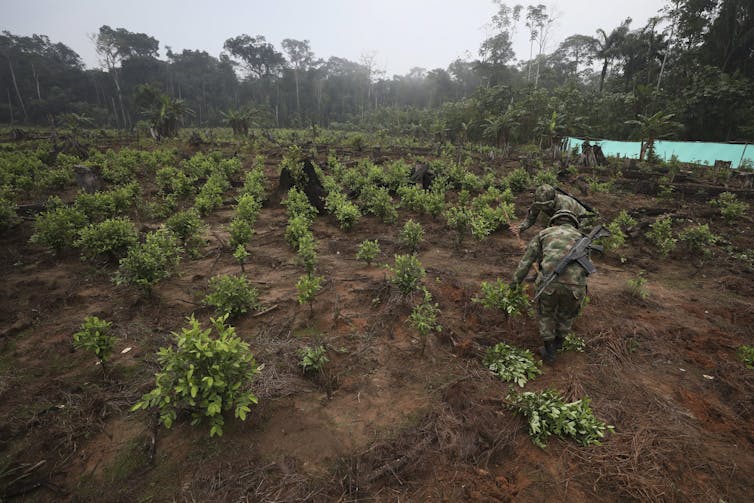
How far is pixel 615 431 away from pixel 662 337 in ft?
7.87

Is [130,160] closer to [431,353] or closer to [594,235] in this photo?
[431,353]

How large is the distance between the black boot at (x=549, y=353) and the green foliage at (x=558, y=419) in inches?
35.7

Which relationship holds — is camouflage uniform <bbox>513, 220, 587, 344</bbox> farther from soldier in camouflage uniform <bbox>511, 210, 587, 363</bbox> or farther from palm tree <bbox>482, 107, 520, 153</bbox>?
palm tree <bbox>482, 107, 520, 153</bbox>

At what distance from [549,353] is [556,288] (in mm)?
840

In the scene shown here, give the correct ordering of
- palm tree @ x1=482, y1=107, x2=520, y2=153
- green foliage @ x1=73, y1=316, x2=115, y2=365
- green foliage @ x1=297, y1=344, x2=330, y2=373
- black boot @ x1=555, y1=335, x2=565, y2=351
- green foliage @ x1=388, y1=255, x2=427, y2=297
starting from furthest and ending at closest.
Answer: palm tree @ x1=482, y1=107, x2=520, y2=153 < green foliage @ x1=388, y1=255, x2=427, y2=297 < black boot @ x1=555, y1=335, x2=565, y2=351 < green foliage @ x1=297, y1=344, x2=330, y2=373 < green foliage @ x1=73, y1=316, x2=115, y2=365

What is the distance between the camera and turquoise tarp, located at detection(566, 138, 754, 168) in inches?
700

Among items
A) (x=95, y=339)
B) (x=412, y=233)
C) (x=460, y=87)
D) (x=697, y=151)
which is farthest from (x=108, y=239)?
(x=460, y=87)

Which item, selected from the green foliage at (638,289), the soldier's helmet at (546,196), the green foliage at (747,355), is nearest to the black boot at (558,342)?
the soldier's helmet at (546,196)

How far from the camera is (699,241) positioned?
7594 millimetres

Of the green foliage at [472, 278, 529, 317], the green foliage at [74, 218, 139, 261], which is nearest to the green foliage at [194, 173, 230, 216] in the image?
the green foliage at [74, 218, 139, 261]

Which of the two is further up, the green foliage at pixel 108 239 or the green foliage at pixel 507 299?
the green foliage at pixel 108 239

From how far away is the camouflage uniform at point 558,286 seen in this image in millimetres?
4176

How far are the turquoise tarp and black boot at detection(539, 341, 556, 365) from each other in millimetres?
20785

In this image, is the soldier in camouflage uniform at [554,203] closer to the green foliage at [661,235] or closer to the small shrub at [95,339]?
the green foliage at [661,235]
